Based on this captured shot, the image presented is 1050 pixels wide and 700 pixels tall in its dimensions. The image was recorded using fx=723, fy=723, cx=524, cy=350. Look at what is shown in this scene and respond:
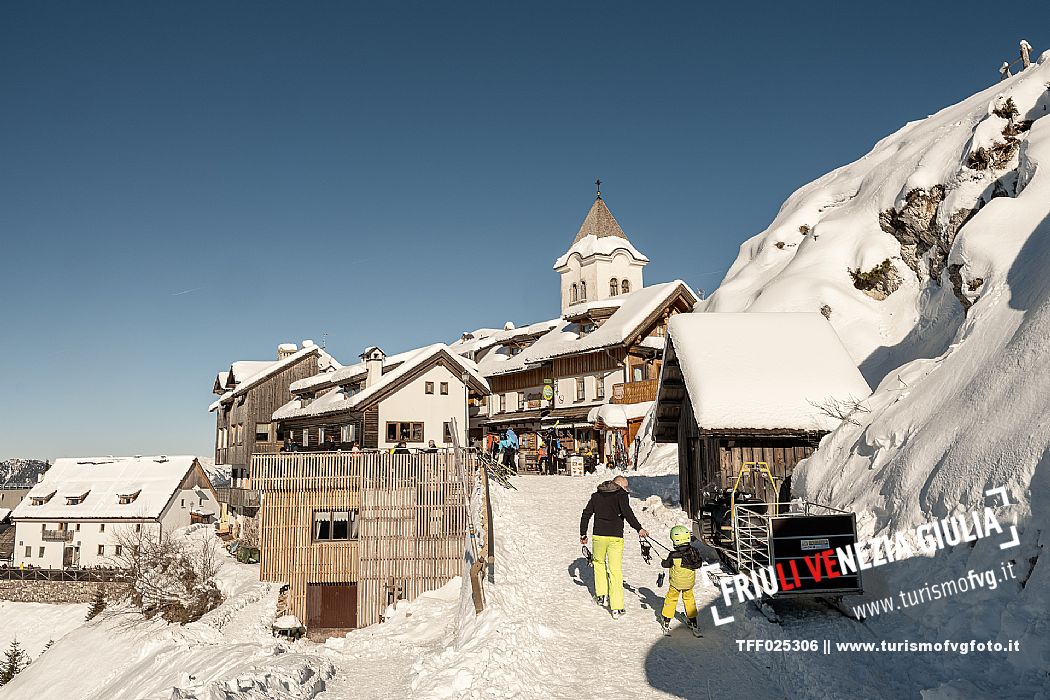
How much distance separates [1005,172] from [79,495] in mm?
65138

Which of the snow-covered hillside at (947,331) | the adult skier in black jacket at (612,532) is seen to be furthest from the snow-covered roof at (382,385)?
the adult skier in black jacket at (612,532)

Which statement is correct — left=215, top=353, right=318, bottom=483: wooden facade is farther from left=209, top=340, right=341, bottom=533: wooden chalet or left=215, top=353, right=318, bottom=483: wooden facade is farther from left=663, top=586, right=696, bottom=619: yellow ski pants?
left=663, top=586, right=696, bottom=619: yellow ski pants

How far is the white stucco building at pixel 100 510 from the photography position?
55.2m

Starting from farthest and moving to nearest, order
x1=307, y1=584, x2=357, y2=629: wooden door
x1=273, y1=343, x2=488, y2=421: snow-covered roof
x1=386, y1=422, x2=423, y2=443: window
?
x1=386, y1=422, x2=423, y2=443: window, x1=273, y1=343, x2=488, y2=421: snow-covered roof, x1=307, y1=584, x2=357, y2=629: wooden door

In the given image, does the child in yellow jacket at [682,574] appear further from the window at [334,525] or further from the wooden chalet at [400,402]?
the wooden chalet at [400,402]

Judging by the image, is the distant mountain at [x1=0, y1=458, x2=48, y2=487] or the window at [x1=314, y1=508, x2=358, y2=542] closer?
the window at [x1=314, y1=508, x2=358, y2=542]

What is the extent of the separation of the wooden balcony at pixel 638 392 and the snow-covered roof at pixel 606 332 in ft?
11.5

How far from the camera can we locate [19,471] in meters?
110

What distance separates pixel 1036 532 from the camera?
866 centimetres

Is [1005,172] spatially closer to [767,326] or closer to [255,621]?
[767,326]

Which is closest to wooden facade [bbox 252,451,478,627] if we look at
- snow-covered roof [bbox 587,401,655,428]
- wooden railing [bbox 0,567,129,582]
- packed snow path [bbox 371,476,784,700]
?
packed snow path [bbox 371,476,784,700]

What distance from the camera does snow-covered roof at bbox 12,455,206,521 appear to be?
56188 millimetres

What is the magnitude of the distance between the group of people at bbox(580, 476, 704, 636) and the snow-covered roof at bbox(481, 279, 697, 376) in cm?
3132

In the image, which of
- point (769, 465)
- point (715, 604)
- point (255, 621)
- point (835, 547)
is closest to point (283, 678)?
point (715, 604)
